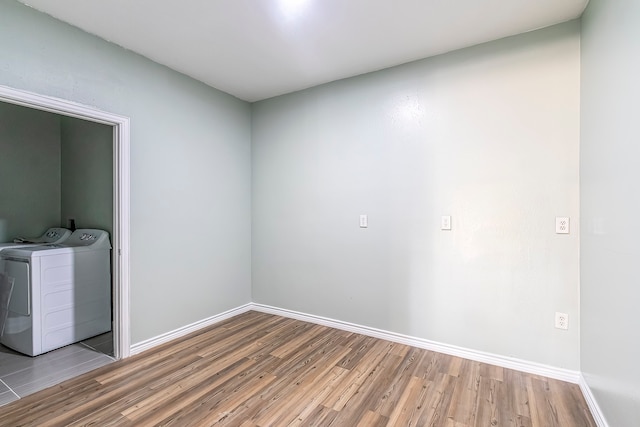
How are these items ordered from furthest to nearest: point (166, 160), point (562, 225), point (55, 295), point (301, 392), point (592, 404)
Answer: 1. point (166, 160)
2. point (55, 295)
3. point (562, 225)
4. point (301, 392)
5. point (592, 404)

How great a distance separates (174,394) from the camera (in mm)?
1964

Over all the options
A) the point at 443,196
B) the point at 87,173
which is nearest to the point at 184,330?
the point at 87,173

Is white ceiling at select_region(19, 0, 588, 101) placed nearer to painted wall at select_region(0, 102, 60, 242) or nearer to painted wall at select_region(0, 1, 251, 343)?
painted wall at select_region(0, 1, 251, 343)

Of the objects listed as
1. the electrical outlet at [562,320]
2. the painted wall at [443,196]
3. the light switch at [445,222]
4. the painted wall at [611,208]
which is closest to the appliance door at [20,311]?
the painted wall at [443,196]

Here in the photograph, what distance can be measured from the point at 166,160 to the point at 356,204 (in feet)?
6.06

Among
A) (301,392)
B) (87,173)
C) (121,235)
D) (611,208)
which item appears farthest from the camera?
(87,173)

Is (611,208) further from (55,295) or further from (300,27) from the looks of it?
(55,295)

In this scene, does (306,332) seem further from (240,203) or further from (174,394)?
(240,203)

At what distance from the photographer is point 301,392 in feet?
6.54

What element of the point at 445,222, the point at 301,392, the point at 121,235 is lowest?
the point at 301,392

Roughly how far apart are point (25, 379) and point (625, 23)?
4115 millimetres

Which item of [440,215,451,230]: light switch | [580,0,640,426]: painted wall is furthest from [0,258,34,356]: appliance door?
[580,0,640,426]: painted wall

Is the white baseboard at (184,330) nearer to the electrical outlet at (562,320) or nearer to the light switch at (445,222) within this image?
the light switch at (445,222)

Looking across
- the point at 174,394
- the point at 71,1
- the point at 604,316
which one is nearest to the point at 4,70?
the point at 71,1
